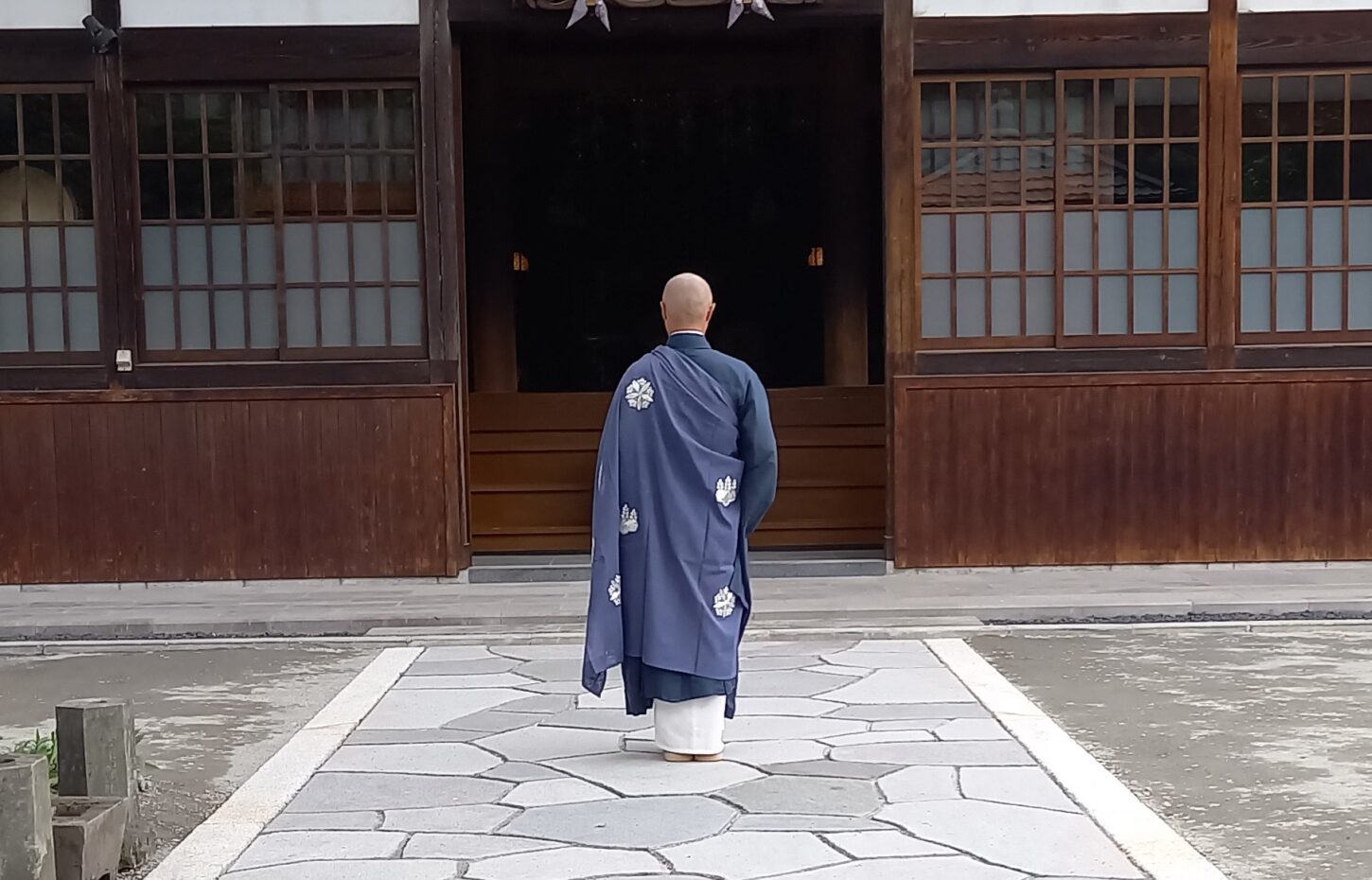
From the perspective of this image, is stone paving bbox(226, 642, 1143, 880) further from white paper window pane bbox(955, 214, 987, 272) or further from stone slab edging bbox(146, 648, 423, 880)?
white paper window pane bbox(955, 214, 987, 272)

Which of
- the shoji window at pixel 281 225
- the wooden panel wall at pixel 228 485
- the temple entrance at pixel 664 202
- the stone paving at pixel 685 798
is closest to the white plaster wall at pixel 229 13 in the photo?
the shoji window at pixel 281 225

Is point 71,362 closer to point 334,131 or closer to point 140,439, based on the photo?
point 140,439

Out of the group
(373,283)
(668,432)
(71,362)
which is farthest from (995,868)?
(71,362)

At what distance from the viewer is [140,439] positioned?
36.2ft

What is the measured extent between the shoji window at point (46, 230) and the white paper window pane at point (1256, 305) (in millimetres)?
7704

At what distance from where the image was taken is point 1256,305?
11.2 metres

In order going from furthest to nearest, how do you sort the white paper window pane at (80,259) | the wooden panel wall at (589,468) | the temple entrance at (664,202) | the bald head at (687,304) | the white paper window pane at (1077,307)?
the temple entrance at (664,202), the wooden panel wall at (589,468), the white paper window pane at (1077,307), the white paper window pane at (80,259), the bald head at (687,304)

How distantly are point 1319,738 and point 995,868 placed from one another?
92.0 inches

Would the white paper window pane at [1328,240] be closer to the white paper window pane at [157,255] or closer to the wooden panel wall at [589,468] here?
the wooden panel wall at [589,468]

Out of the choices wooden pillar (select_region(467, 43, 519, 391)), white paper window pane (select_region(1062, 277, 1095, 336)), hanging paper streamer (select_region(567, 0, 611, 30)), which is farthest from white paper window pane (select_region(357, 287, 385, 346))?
white paper window pane (select_region(1062, 277, 1095, 336))

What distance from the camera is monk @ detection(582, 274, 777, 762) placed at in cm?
585

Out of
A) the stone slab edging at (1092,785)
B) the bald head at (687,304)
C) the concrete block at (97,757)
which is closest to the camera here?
the stone slab edging at (1092,785)

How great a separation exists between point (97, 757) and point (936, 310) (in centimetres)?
742

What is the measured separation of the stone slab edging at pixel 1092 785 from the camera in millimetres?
4656
